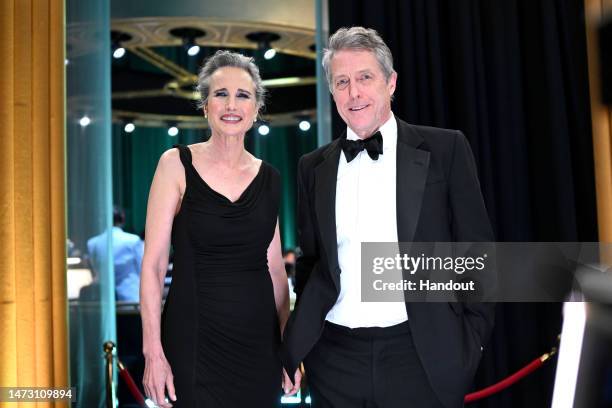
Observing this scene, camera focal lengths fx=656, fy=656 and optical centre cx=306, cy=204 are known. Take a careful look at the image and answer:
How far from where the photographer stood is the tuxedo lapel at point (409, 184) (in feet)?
6.62

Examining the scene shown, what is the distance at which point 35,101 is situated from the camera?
340cm

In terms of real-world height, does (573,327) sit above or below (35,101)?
below

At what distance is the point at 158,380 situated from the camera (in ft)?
7.43

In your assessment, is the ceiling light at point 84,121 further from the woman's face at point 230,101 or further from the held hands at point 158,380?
the held hands at point 158,380

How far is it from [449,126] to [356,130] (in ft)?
5.38

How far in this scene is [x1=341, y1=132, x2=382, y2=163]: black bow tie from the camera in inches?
82.6

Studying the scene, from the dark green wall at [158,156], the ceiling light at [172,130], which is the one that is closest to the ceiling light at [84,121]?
the dark green wall at [158,156]

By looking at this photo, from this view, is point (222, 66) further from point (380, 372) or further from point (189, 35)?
point (189, 35)

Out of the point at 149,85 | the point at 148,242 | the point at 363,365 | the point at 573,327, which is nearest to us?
the point at 573,327

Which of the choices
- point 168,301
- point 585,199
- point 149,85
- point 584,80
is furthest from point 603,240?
point 149,85

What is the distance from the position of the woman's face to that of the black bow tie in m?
0.51

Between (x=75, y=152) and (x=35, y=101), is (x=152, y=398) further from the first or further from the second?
(x=75, y=152)

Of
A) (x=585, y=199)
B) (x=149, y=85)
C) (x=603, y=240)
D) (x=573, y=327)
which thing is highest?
(x=149, y=85)

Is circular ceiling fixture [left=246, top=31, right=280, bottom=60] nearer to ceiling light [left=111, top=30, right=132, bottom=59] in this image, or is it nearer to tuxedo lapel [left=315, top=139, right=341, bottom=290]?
ceiling light [left=111, top=30, right=132, bottom=59]
